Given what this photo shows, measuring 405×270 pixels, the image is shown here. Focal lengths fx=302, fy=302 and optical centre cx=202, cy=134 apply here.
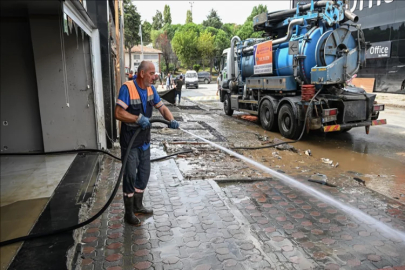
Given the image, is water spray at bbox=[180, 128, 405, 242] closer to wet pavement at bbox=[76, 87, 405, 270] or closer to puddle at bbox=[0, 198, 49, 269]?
wet pavement at bbox=[76, 87, 405, 270]

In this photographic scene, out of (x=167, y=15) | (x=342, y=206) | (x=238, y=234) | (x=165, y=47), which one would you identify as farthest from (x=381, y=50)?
(x=167, y=15)

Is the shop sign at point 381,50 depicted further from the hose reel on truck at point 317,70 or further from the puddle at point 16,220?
the puddle at point 16,220

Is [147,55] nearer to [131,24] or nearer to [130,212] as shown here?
[131,24]

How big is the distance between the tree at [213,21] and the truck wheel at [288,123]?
71726 millimetres

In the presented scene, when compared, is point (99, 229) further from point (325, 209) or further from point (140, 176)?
point (325, 209)

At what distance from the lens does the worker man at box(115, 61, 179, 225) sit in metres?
3.48

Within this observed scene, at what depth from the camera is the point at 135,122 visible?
3.46 metres

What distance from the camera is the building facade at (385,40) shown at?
17.8 metres

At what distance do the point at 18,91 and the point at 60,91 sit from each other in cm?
90

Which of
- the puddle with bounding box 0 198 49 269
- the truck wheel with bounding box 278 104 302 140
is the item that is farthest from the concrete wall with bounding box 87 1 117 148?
the truck wheel with bounding box 278 104 302 140

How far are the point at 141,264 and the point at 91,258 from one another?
1.69 ft

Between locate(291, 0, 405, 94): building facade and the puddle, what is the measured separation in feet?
65.6

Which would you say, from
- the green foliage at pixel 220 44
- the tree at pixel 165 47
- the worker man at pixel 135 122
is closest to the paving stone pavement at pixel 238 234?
the worker man at pixel 135 122

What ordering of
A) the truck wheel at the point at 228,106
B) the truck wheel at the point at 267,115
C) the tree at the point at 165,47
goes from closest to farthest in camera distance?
the truck wheel at the point at 267,115, the truck wheel at the point at 228,106, the tree at the point at 165,47
